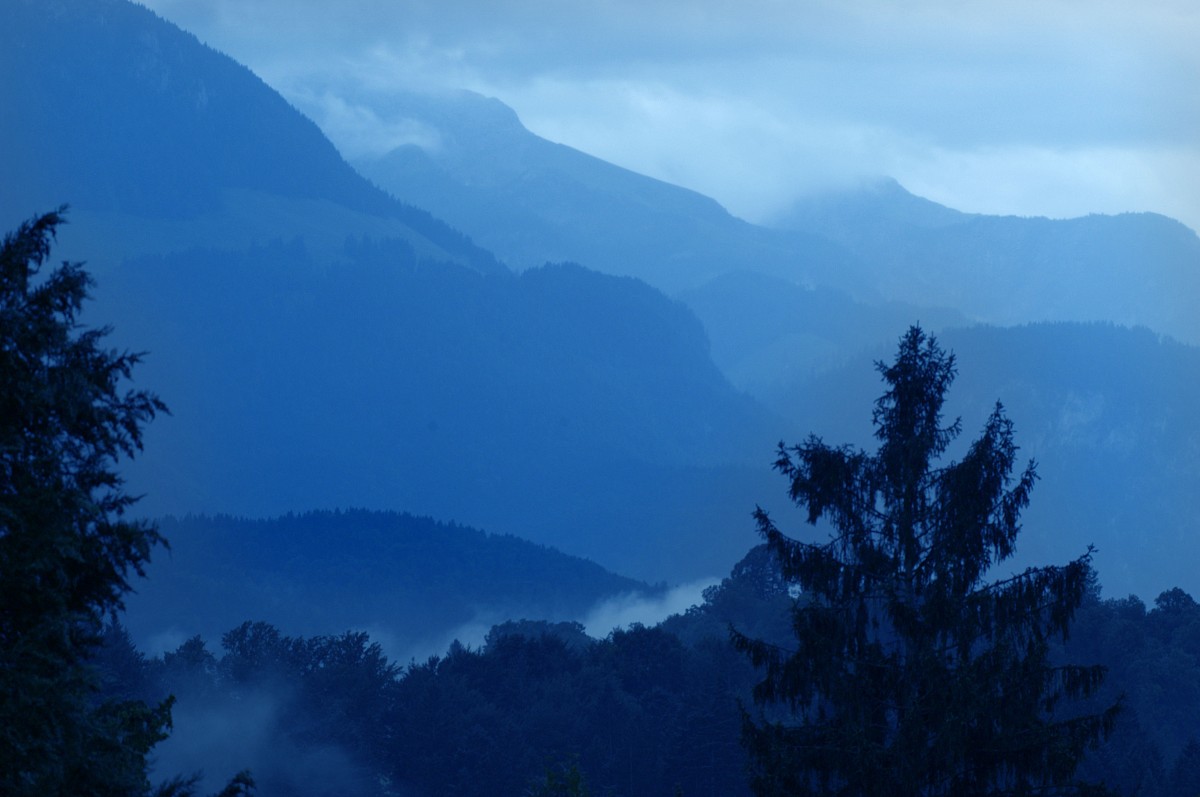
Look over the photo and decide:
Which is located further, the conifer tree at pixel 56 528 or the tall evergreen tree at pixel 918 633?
the tall evergreen tree at pixel 918 633

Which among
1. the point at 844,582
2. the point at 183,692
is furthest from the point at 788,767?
the point at 183,692

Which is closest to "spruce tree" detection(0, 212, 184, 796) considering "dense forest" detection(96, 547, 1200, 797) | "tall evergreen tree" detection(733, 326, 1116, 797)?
"tall evergreen tree" detection(733, 326, 1116, 797)

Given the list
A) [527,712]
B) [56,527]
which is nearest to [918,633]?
[56,527]

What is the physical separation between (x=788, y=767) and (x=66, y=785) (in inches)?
344

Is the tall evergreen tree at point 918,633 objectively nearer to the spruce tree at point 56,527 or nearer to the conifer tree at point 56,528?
the conifer tree at point 56,528

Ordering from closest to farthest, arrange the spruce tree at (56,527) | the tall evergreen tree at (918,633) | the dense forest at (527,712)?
the spruce tree at (56,527) < the tall evergreen tree at (918,633) < the dense forest at (527,712)

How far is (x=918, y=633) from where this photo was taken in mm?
18406

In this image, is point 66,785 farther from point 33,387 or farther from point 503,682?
point 503,682

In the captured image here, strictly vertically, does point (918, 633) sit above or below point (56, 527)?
above

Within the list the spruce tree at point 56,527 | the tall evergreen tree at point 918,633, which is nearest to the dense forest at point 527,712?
the tall evergreen tree at point 918,633

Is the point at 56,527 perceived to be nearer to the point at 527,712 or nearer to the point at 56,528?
the point at 56,528

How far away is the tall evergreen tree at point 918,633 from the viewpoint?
701 inches

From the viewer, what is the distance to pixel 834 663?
18.6m

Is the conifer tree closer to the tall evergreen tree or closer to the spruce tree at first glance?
the spruce tree
